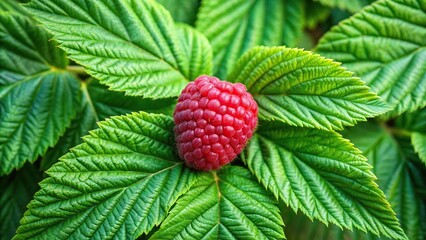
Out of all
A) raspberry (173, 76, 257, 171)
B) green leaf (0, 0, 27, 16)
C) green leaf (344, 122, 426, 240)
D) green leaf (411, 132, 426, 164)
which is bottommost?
green leaf (344, 122, 426, 240)

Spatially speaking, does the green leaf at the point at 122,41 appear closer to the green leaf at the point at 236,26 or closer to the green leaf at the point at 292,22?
the green leaf at the point at 236,26

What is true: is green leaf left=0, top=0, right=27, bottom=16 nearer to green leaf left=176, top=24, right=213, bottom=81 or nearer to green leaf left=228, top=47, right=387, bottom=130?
green leaf left=176, top=24, right=213, bottom=81

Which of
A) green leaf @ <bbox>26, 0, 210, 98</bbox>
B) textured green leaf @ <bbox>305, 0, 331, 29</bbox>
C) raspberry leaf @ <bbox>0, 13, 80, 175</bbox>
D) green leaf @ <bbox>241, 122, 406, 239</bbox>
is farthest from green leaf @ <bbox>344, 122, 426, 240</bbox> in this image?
raspberry leaf @ <bbox>0, 13, 80, 175</bbox>

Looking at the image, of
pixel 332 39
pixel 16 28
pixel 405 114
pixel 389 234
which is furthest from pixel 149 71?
pixel 405 114

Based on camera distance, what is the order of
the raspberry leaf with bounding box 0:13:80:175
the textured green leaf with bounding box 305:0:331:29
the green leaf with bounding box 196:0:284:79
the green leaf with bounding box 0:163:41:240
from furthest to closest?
the textured green leaf with bounding box 305:0:331:29 < the green leaf with bounding box 196:0:284:79 < the green leaf with bounding box 0:163:41:240 < the raspberry leaf with bounding box 0:13:80:175

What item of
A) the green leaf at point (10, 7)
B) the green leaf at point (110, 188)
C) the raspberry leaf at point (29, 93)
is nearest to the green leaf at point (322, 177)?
the green leaf at point (110, 188)

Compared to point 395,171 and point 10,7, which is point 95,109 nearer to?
point 10,7
